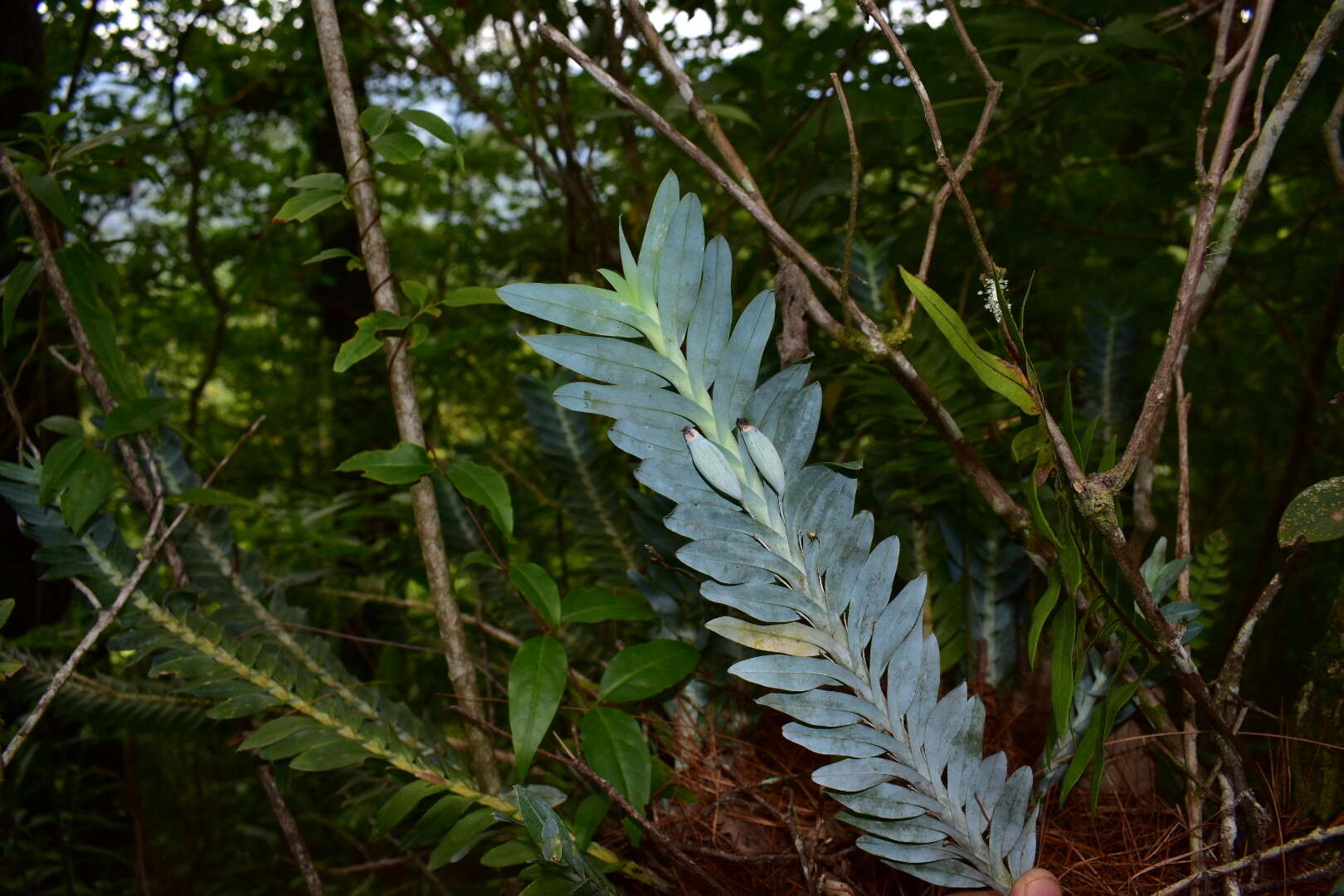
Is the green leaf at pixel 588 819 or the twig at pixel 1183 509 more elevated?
the twig at pixel 1183 509

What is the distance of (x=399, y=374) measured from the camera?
0.64 meters

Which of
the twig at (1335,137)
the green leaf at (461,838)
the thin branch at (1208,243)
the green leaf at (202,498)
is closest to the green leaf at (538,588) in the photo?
the green leaf at (461,838)

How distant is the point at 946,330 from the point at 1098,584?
142 mm

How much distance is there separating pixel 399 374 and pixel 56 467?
23cm

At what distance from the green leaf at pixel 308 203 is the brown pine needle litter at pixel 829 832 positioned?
0.45m

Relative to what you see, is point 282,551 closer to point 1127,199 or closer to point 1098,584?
point 1098,584

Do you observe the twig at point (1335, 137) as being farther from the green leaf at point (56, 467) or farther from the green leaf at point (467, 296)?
the green leaf at point (56, 467)

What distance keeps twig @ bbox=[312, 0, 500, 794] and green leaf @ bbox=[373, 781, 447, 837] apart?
0.21 ft

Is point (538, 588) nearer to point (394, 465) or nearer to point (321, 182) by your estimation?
point (394, 465)

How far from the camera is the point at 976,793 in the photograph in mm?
473

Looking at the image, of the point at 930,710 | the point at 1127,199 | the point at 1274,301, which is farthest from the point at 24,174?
the point at 1274,301

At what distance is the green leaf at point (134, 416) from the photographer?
2.04ft

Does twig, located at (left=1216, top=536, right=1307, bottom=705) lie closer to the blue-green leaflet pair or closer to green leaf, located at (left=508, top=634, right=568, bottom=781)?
the blue-green leaflet pair

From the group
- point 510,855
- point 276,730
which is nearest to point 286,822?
point 276,730
